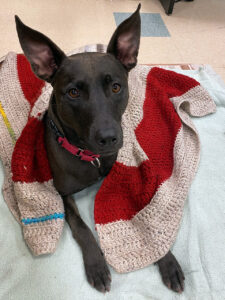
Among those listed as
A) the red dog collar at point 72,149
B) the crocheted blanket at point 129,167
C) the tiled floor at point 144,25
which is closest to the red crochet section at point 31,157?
the crocheted blanket at point 129,167

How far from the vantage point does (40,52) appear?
115 cm

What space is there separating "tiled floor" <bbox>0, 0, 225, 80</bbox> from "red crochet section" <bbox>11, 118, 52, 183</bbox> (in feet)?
5.28

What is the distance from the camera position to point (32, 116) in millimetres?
1511

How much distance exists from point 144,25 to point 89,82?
94.6 inches

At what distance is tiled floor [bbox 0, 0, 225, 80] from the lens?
2.79 meters

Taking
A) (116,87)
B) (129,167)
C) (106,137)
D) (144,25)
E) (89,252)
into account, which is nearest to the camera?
(106,137)

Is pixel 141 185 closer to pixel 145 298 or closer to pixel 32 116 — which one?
pixel 145 298

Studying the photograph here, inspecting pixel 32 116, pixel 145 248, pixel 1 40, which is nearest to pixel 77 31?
pixel 1 40

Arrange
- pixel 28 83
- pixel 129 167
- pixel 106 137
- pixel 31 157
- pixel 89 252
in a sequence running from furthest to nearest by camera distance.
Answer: pixel 28 83 < pixel 129 167 < pixel 31 157 < pixel 89 252 < pixel 106 137

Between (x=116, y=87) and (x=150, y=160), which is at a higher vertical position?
(x=116, y=87)

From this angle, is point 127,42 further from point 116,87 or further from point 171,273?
point 171,273

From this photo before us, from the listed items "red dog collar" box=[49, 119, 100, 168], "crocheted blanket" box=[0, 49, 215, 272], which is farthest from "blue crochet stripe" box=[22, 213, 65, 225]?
"red dog collar" box=[49, 119, 100, 168]

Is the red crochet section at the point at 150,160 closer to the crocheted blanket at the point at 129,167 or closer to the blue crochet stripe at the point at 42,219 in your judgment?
the crocheted blanket at the point at 129,167

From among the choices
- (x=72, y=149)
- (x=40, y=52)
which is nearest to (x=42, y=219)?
(x=72, y=149)
